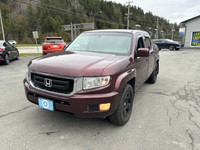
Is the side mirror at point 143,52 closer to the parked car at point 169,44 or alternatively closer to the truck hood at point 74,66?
the truck hood at point 74,66

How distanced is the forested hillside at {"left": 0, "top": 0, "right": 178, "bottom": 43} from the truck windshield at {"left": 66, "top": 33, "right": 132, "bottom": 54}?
4581 cm

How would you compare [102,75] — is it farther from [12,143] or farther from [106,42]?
[12,143]

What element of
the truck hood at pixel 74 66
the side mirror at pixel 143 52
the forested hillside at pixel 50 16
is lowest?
the truck hood at pixel 74 66

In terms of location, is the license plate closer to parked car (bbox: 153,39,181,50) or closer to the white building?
parked car (bbox: 153,39,181,50)

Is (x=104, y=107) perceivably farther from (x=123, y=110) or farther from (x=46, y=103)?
(x=46, y=103)

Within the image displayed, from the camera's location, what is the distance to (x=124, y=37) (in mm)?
3623

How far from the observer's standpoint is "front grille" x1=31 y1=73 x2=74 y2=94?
7.86ft

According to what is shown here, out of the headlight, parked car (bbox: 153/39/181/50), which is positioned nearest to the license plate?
the headlight

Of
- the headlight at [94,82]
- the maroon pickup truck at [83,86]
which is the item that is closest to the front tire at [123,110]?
the maroon pickup truck at [83,86]

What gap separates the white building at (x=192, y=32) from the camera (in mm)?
23337

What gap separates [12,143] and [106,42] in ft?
8.59

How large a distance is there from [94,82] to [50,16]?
230 ft

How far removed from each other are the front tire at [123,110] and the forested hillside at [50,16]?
155 feet

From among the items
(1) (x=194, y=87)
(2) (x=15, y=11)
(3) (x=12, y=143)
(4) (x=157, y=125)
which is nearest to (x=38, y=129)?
(3) (x=12, y=143)
